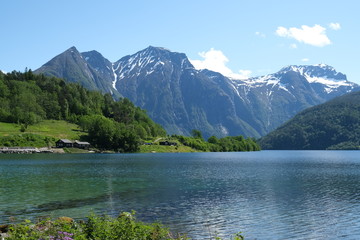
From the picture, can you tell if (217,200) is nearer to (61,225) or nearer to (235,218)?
(235,218)

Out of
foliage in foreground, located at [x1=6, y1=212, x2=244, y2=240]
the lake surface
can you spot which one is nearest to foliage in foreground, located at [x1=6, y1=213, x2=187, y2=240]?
foliage in foreground, located at [x1=6, y1=212, x2=244, y2=240]

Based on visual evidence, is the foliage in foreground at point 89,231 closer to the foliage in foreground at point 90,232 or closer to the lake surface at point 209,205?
the foliage in foreground at point 90,232

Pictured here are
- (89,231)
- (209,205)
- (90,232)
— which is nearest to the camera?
(90,232)

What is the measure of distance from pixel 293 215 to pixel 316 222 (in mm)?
3587

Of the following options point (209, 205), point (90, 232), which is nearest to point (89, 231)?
point (90, 232)

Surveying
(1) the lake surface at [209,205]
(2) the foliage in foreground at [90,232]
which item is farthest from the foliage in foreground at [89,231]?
(1) the lake surface at [209,205]

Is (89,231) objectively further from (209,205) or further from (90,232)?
(209,205)

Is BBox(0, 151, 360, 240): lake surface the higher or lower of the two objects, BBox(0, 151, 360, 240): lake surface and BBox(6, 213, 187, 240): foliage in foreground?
the lower

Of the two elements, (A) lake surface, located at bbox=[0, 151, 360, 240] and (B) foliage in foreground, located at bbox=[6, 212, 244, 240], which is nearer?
(B) foliage in foreground, located at bbox=[6, 212, 244, 240]

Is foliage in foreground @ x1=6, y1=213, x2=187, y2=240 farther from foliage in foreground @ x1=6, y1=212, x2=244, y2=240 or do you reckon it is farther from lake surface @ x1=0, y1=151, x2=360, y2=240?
lake surface @ x1=0, y1=151, x2=360, y2=240

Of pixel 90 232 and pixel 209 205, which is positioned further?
pixel 209 205

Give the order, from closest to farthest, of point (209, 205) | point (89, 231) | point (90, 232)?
1. point (90, 232)
2. point (89, 231)
3. point (209, 205)

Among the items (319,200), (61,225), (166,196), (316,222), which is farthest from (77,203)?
(319,200)

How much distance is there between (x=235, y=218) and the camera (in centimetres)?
4088
